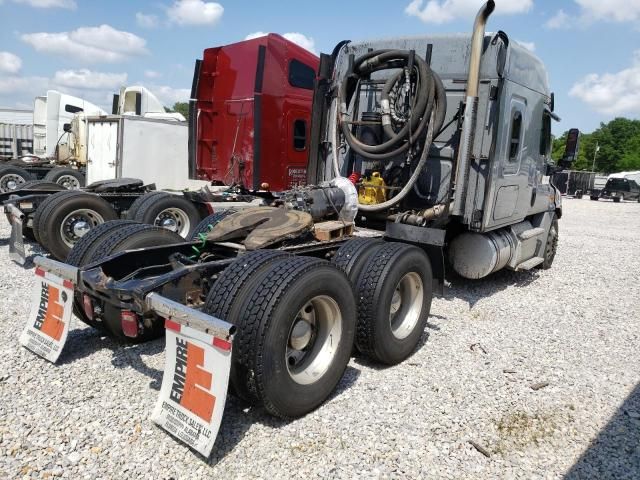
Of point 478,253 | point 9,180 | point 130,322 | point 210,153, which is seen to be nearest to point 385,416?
point 130,322

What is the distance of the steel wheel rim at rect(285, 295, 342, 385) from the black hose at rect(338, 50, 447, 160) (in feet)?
7.87

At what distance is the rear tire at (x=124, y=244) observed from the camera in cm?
369

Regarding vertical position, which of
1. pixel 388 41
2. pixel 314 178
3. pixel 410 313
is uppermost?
pixel 388 41

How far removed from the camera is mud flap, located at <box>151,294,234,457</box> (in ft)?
8.27

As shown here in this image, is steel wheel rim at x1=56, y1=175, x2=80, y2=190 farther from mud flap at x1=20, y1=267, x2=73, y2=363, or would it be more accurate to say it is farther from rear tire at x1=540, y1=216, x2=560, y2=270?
rear tire at x1=540, y1=216, x2=560, y2=270

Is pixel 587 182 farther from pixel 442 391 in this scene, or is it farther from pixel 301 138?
pixel 442 391

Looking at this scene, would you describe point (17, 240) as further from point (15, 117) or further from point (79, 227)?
point (15, 117)

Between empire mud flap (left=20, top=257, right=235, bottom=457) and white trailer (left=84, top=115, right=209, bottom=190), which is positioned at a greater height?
white trailer (left=84, top=115, right=209, bottom=190)

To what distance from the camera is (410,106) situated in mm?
5277

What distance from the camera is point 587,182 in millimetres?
32406

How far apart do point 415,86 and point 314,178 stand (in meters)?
1.79

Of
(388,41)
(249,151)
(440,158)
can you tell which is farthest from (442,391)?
(249,151)

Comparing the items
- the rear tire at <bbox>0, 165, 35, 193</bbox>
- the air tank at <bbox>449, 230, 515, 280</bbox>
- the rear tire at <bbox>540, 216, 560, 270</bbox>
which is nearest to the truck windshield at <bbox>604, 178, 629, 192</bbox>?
the rear tire at <bbox>540, 216, 560, 270</bbox>

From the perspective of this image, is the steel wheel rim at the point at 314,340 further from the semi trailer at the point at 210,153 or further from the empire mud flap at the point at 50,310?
the semi trailer at the point at 210,153
